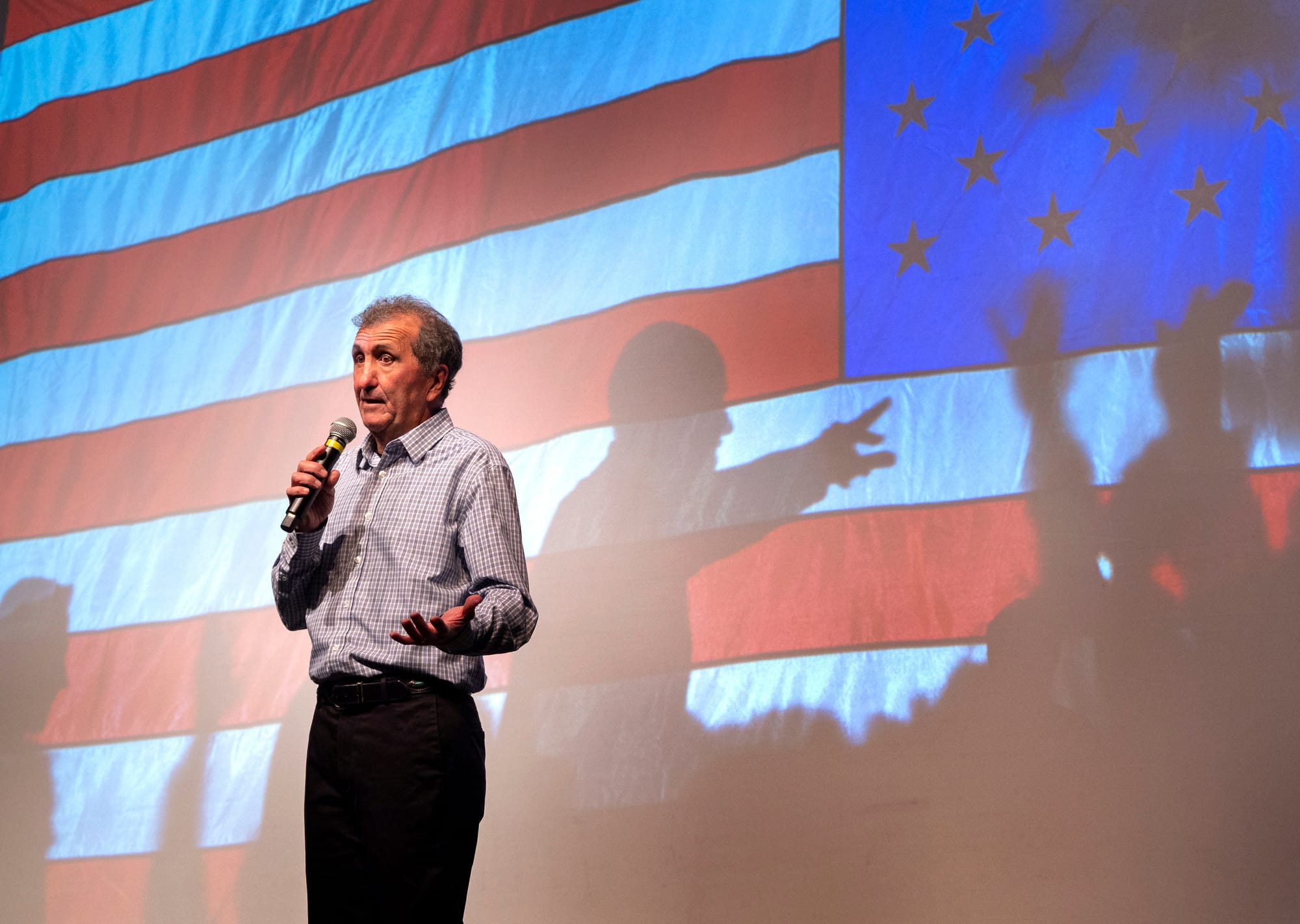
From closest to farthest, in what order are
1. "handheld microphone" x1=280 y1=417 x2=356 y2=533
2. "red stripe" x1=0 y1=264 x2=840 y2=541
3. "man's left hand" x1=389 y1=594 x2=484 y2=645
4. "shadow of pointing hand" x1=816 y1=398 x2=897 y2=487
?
"man's left hand" x1=389 y1=594 x2=484 y2=645
"handheld microphone" x1=280 y1=417 x2=356 y2=533
"shadow of pointing hand" x1=816 y1=398 x2=897 y2=487
"red stripe" x1=0 y1=264 x2=840 y2=541

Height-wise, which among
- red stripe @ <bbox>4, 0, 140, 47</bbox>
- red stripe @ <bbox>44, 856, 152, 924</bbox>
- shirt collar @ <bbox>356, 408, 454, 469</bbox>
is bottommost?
red stripe @ <bbox>44, 856, 152, 924</bbox>

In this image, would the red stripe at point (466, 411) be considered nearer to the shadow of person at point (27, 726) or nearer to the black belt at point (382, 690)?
the shadow of person at point (27, 726)

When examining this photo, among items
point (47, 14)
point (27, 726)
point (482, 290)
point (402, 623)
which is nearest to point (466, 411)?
point (482, 290)

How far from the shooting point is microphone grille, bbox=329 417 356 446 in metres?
1.93

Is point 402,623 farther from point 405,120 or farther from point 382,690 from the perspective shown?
point 405,120

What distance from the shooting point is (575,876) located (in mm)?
2635

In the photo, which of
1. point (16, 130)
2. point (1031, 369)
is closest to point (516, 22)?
point (1031, 369)

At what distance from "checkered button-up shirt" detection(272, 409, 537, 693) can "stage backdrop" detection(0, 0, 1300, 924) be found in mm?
863

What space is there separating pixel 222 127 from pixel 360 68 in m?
0.54

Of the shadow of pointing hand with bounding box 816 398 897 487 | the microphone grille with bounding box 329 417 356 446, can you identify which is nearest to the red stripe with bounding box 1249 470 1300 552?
the shadow of pointing hand with bounding box 816 398 897 487

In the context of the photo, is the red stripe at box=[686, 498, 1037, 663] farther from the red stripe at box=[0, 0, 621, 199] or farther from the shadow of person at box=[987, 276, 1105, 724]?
the red stripe at box=[0, 0, 621, 199]

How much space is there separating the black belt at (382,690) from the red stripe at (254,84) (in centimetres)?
203

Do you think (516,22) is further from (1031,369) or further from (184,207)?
(1031,369)

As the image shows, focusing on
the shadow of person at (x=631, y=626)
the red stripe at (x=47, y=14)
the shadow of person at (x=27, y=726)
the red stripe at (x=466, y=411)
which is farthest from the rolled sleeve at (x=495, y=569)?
the red stripe at (x=47, y=14)
